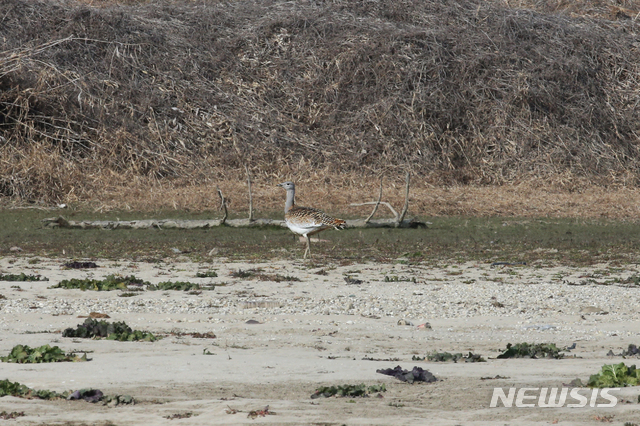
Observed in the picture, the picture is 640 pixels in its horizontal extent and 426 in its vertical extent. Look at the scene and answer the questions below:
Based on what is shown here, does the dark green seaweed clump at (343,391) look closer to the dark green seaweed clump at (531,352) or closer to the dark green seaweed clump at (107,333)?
the dark green seaweed clump at (531,352)

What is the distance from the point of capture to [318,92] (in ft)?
98.2

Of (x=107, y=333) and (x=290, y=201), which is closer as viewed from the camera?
(x=107, y=333)

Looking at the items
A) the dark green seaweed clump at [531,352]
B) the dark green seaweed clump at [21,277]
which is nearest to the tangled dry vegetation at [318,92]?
the dark green seaweed clump at [21,277]

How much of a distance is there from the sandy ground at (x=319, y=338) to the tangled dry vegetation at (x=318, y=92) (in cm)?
1287

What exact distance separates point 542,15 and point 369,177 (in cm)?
1230

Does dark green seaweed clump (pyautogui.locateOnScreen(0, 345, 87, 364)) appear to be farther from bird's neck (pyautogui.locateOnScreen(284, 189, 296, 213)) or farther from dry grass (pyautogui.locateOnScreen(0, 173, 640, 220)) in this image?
dry grass (pyautogui.locateOnScreen(0, 173, 640, 220))

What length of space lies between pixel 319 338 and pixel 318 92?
22572 mm

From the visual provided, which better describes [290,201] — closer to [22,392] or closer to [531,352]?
[531,352]

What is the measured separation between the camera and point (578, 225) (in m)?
19.6

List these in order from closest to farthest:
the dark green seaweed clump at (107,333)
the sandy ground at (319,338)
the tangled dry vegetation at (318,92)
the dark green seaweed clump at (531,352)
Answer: the sandy ground at (319,338) < the dark green seaweed clump at (531,352) < the dark green seaweed clump at (107,333) < the tangled dry vegetation at (318,92)

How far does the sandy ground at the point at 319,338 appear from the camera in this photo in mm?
5379

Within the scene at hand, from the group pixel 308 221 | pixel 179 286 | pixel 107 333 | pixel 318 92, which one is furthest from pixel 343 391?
pixel 318 92

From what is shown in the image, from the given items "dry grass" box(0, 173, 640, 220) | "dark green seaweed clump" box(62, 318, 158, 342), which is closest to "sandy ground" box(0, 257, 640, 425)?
"dark green seaweed clump" box(62, 318, 158, 342)

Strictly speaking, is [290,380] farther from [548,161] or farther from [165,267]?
[548,161]
